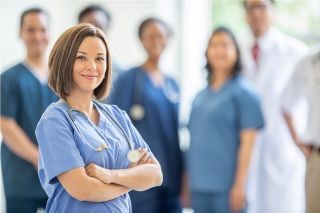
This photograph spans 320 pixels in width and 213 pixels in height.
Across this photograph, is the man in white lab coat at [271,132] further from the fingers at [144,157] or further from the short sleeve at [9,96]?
the fingers at [144,157]

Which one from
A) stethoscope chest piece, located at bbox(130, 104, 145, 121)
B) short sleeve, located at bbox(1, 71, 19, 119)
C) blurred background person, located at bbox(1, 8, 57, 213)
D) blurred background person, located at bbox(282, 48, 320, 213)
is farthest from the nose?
blurred background person, located at bbox(282, 48, 320, 213)

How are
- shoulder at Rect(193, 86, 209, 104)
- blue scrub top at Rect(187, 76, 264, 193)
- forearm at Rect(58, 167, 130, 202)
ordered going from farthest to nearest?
1. shoulder at Rect(193, 86, 209, 104)
2. blue scrub top at Rect(187, 76, 264, 193)
3. forearm at Rect(58, 167, 130, 202)

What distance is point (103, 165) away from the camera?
110 cm

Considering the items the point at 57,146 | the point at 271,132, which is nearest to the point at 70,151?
the point at 57,146

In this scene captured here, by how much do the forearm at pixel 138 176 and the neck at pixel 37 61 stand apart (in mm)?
832

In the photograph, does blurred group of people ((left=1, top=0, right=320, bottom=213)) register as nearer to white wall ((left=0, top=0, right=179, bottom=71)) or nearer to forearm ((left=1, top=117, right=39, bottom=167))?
forearm ((left=1, top=117, right=39, bottom=167))

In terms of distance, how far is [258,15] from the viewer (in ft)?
8.08

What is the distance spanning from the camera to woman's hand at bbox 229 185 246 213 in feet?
6.94

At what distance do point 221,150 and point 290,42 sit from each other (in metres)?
0.72

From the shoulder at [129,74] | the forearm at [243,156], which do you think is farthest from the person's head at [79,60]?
the forearm at [243,156]

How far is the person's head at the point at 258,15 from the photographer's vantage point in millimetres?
2449

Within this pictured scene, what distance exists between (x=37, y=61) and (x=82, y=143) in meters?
0.86

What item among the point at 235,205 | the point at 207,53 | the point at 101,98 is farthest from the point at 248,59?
the point at 101,98

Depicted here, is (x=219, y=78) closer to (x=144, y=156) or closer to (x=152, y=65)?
(x=152, y=65)
